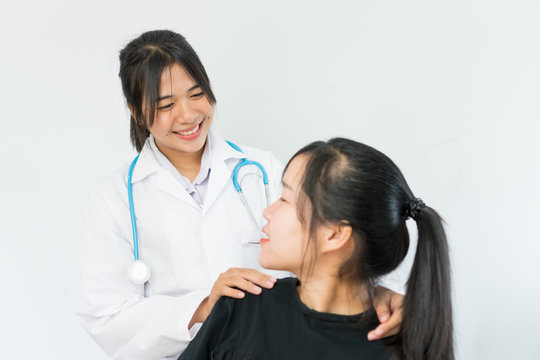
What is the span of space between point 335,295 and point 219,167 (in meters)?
0.51

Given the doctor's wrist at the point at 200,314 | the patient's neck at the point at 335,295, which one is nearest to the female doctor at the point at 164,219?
the doctor's wrist at the point at 200,314

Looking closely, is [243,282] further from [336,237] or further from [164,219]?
[164,219]

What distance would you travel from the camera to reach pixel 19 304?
188 cm

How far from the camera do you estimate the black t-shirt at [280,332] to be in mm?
1062

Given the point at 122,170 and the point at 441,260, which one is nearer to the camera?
the point at 441,260

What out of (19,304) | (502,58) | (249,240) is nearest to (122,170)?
(249,240)

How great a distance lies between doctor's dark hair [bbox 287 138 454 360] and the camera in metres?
1.01

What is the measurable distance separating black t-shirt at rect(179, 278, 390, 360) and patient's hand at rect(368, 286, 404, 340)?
0.02 meters

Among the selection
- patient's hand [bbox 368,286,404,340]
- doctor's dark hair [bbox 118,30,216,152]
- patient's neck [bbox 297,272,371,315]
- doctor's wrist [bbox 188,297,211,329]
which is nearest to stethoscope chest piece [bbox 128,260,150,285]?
doctor's wrist [bbox 188,297,211,329]

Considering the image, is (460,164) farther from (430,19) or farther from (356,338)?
(356,338)

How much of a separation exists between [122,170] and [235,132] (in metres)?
0.51

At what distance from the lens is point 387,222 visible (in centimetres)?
102

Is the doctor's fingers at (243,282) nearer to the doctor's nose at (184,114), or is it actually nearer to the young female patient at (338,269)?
the young female patient at (338,269)

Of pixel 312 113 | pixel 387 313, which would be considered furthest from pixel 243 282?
pixel 312 113
